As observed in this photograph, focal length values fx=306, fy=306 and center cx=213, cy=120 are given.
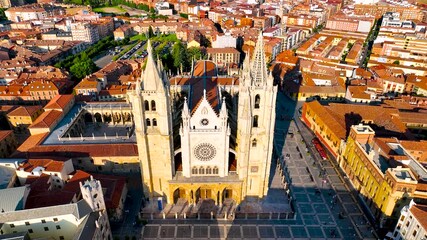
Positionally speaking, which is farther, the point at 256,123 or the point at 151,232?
the point at 256,123

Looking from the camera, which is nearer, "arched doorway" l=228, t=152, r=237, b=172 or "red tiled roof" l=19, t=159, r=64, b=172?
"red tiled roof" l=19, t=159, r=64, b=172

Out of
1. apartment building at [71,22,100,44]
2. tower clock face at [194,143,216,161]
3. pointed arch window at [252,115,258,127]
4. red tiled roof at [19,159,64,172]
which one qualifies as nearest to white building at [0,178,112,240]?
red tiled roof at [19,159,64,172]

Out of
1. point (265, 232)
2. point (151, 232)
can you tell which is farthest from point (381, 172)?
point (151, 232)

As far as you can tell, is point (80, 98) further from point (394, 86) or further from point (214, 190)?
point (394, 86)

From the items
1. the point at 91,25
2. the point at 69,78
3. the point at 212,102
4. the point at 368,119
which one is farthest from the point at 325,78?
the point at 91,25

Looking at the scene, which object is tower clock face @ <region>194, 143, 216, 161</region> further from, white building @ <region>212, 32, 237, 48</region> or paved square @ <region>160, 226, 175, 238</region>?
white building @ <region>212, 32, 237, 48</region>

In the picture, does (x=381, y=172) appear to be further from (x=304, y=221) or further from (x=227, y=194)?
(x=227, y=194)

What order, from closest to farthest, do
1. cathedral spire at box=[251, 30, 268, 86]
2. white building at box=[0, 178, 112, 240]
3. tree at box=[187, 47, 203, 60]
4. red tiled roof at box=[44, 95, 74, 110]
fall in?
1. white building at box=[0, 178, 112, 240]
2. cathedral spire at box=[251, 30, 268, 86]
3. red tiled roof at box=[44, 95, 74, 110]
4. tree at box=[187, 47, 203, 60]
